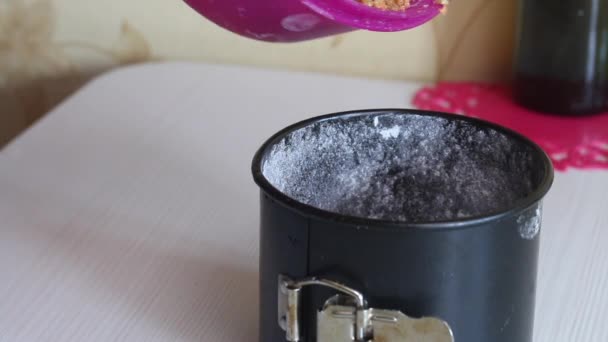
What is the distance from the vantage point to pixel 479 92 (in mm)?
769

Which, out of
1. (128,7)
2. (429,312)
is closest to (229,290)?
(429,312)

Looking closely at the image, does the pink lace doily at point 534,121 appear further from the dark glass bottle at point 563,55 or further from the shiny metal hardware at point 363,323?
the shiny metal hardware at point 363,323

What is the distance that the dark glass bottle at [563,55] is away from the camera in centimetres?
68

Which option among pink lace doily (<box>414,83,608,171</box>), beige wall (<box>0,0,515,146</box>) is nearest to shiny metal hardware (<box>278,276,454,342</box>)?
pink lace doily (<box>414,83,608,171</box>)

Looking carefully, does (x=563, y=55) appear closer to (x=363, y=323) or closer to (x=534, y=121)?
(x=534, y=121)

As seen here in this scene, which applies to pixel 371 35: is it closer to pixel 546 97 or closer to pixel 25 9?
pixel 546 97

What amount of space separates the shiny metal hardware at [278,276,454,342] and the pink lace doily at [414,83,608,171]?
332 mm

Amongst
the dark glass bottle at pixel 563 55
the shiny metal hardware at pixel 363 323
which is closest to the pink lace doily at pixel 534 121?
the dark glass bottle at pixel 563 55

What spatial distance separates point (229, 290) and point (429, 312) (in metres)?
0.17

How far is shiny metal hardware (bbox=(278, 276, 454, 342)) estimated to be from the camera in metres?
0.33

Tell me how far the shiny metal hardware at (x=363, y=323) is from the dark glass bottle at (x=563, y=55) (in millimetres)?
430

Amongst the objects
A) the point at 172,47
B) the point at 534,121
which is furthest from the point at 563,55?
the point at 172,47

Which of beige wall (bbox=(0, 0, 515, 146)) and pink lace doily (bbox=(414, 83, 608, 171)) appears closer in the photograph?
pink lace doily (bbox=(414, 83, 608, 171))

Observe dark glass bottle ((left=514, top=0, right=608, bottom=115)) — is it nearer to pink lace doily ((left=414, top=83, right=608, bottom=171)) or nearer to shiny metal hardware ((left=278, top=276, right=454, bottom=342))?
pink lace doily ((left=414, top=83, right=608, bottom=171))
